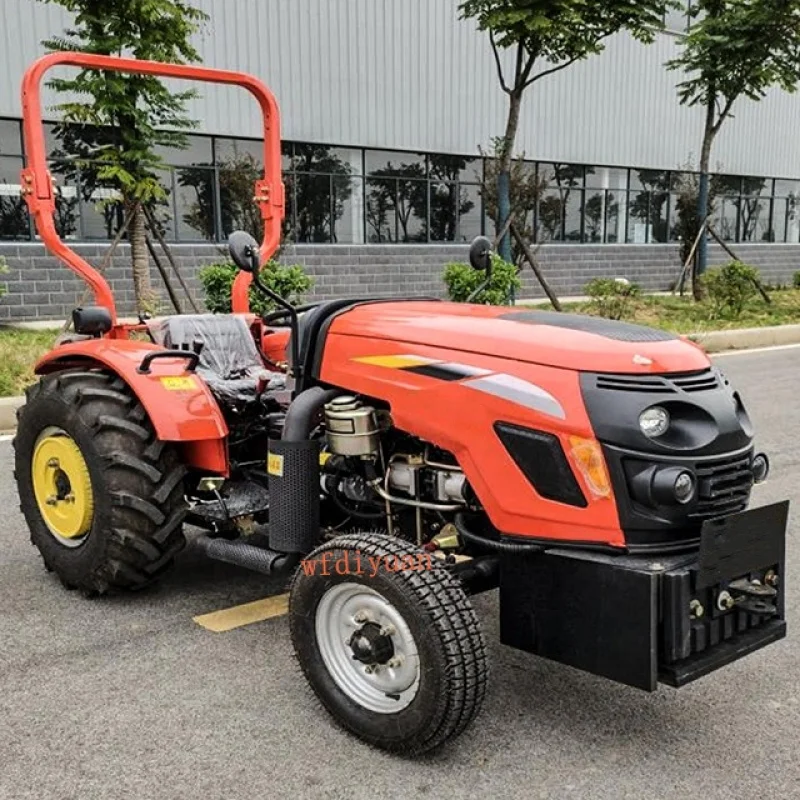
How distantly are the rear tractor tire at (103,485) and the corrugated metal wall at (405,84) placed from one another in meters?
11.8

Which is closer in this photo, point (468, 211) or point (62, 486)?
point (62, 486)

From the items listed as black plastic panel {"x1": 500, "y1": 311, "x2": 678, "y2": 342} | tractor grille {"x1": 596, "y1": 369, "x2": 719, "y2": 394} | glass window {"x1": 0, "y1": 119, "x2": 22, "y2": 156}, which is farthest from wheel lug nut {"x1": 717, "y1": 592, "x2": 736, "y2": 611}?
glass window {"x1": 0, "y1": 119, "x2": 22, "y2": 156}

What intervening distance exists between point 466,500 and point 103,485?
1640mm

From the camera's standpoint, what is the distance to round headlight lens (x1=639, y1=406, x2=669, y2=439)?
270cm

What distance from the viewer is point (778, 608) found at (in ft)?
9.61

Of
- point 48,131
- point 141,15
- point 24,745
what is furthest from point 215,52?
point 24,745

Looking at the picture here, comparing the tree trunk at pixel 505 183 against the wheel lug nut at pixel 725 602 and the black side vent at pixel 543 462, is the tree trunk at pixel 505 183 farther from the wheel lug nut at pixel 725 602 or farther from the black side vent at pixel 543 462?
the wheel lug nut at pixel 725 602

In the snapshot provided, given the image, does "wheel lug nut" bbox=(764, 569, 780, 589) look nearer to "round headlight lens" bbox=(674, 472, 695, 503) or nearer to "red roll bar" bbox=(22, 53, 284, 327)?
"round headlight lens" bbox=(674, 472, 695, 503)

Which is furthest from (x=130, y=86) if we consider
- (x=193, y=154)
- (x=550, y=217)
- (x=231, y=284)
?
(x=550, y=217)

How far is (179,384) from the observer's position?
3.92m

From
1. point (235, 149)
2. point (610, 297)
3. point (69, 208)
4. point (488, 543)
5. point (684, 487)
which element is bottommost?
point (488, 543)

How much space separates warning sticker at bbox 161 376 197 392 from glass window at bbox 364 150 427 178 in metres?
15.3

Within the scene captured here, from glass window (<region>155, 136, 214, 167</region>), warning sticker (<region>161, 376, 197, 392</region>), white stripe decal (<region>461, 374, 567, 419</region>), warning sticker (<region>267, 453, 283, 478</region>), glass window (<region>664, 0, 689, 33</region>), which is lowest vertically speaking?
warning sticker (<region>267, 453, 283, 478</region>)

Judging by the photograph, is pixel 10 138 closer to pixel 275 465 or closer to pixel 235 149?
pixel 235 149
